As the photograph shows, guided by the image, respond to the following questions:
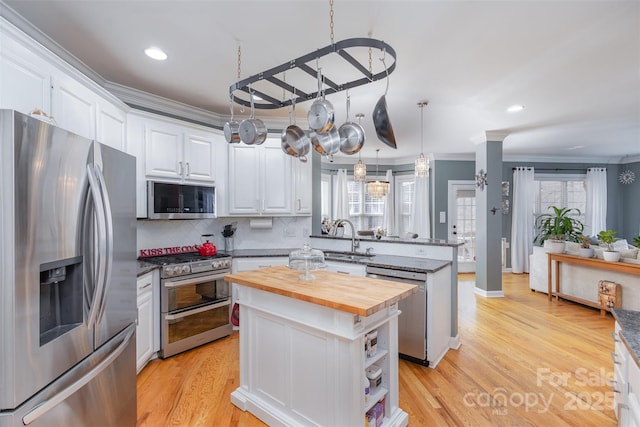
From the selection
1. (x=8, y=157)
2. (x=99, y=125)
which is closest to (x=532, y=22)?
(x=8, y=157)

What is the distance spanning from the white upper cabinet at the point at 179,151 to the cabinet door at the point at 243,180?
200mm

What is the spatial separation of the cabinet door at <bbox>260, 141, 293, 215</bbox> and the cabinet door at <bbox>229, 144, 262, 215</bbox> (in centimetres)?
9

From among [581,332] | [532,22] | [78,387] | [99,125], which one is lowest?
[581,332]

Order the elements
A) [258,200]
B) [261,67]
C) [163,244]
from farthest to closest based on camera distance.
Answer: [258,200] < [163,244] < [261,67]

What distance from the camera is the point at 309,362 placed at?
179cm

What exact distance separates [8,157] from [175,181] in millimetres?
2203

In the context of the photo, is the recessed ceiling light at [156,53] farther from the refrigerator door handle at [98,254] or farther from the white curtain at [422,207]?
the white curtain at [422,207]

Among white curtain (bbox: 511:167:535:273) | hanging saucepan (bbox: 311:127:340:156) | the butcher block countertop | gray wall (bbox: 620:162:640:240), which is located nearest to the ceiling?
hanging saucepan (bbox: 311:127:340:156)

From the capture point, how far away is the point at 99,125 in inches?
92.0

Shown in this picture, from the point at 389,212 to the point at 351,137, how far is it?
5.57 meters

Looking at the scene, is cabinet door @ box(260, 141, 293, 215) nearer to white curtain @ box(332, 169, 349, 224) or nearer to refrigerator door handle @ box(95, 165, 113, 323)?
refrigerator door handle @ box(95, 165, 113, 323)

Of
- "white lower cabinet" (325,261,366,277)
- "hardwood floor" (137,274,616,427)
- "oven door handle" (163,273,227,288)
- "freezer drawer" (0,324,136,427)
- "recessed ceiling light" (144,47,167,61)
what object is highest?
"recessed ceiling light" (144,47,167,61)

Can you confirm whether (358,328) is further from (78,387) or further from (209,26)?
(209,26)

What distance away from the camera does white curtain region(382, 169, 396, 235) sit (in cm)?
745
